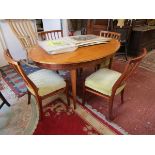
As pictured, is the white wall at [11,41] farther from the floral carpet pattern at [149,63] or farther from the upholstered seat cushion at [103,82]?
the floral carpet pattern at [149,63]

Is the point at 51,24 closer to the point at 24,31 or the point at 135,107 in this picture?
the point at 24,31

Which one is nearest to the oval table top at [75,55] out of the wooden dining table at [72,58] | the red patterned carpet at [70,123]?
the wooden dining table at [72,58]

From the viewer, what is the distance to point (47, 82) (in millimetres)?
1575

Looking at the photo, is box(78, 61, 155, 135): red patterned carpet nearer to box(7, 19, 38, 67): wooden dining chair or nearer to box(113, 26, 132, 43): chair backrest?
box(113, 26, 132, 43): chair backrest

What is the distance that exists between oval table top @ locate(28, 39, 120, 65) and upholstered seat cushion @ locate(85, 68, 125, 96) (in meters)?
0.26

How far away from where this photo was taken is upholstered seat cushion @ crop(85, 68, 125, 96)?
1.48 m

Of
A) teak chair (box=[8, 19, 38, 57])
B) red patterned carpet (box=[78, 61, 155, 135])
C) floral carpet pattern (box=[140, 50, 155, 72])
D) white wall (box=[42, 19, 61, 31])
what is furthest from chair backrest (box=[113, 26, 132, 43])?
teak chair (box=[8, 19, 38, 57])

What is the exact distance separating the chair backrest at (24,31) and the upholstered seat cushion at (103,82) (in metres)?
1.78

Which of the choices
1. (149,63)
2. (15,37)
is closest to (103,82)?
(149,63)

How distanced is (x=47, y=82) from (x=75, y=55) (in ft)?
1.45

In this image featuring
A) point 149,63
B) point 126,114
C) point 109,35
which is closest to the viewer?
point 126,114
